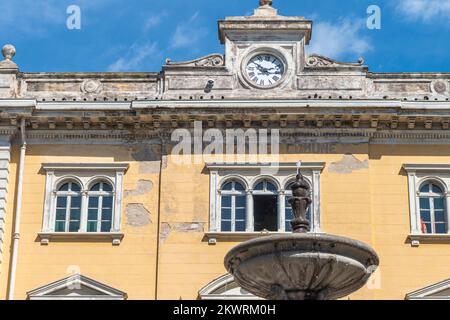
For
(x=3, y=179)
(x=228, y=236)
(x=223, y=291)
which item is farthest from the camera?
(x=3, y=179)

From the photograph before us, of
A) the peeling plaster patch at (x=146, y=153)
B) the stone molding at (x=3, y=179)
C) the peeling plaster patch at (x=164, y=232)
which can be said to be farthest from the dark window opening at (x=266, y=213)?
the stone molding at (x=3, y=179)

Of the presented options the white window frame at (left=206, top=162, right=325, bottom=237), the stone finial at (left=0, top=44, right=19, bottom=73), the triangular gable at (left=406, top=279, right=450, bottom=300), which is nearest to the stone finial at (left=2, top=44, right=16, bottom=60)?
the stone finial at (left=0, top=44, right=19, bottom=73)

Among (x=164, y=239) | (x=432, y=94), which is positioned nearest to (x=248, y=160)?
(x=164, y=239)

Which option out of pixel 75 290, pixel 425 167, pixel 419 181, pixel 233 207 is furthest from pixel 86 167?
pixel 425 167

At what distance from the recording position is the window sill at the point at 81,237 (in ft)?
89.0

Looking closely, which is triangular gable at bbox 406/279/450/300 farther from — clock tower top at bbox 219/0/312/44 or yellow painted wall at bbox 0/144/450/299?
clock tower top at bbox 219/0/312/44

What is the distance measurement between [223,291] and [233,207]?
2216 millimetres

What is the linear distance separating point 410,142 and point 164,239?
6936mm

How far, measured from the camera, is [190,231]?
2723cm

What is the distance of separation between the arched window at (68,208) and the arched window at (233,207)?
374 cm

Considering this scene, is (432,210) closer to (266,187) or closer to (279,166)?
(279,166)

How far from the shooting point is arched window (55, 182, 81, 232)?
2755 centimetres

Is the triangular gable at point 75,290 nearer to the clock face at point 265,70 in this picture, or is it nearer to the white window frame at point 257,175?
the white window frame at point 257,175

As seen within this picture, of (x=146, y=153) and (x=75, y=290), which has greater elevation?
(x=146, y=153)
